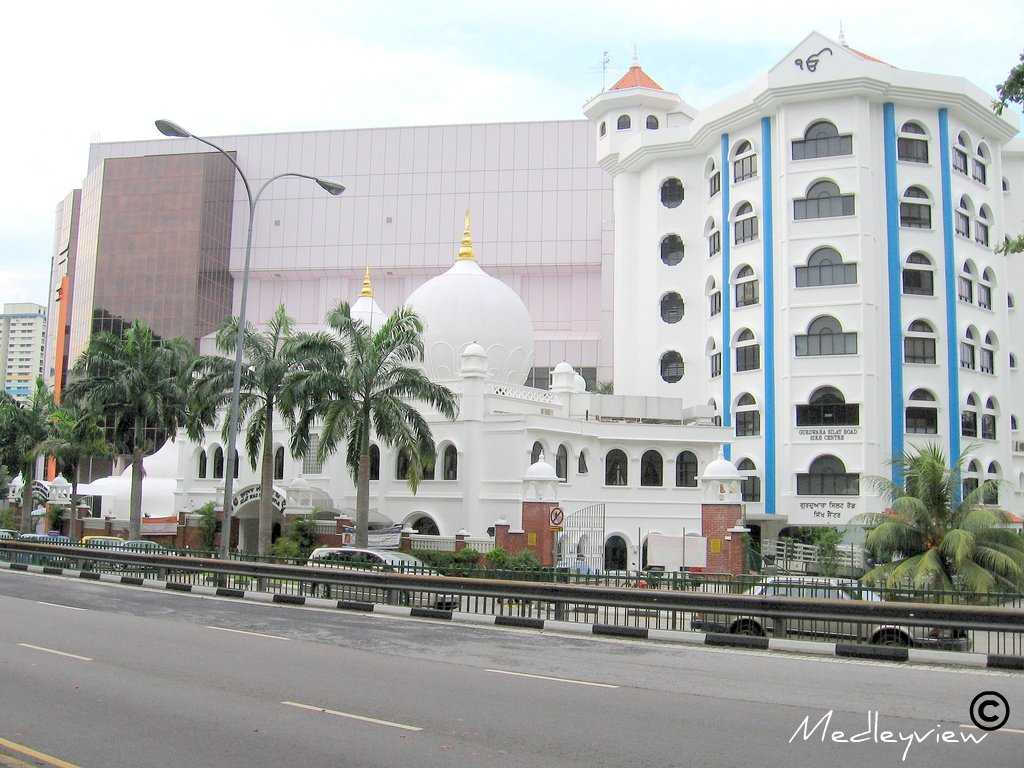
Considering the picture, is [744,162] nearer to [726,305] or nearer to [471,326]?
[726,305]

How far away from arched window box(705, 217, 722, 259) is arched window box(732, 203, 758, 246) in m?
1.33

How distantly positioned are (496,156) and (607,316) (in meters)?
16.0

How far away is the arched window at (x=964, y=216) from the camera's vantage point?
168ft

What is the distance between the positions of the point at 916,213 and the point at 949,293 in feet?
14.0

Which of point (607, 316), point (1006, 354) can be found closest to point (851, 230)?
point (1006, 354)

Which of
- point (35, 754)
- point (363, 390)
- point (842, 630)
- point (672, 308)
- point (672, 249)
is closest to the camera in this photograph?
point (35, 754)

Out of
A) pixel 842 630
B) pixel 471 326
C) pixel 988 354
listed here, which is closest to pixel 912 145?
pixel 988 354

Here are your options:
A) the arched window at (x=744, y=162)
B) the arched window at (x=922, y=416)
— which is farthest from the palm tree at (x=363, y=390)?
the arched window at (x=922, y=416)

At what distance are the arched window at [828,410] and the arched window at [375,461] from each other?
67.3ft

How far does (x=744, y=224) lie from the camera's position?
53.1m

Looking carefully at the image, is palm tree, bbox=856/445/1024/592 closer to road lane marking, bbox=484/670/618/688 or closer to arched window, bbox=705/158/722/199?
road lane marking, bbox=484/670/618/688

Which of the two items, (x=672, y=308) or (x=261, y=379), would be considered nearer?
(x=261, y=379)

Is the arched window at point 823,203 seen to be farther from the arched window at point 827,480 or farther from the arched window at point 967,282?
the arched window at point 827,480

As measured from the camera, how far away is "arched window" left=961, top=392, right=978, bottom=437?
49.7 metres
